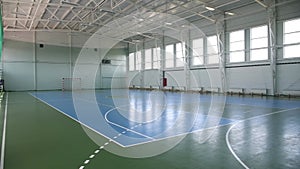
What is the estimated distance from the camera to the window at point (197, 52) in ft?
93.7

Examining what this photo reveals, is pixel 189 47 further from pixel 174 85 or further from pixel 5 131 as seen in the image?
pixel 5 131

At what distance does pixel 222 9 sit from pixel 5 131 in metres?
22.9

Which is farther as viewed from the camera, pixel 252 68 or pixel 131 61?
pixel 131 61

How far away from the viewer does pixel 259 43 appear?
2248 centimetres

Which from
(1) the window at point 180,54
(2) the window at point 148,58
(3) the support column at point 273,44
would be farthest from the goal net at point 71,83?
(3) the support column at point 273,44

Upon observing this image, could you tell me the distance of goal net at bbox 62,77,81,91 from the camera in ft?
125

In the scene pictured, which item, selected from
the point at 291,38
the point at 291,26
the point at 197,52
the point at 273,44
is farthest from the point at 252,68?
the point at 197,52

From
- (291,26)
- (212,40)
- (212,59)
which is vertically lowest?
(212,59)

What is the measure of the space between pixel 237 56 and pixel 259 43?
2660 millimetres

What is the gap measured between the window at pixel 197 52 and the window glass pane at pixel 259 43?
6584 millimetres

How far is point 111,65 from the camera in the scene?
140ft

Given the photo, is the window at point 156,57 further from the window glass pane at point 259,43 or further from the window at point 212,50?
the window glass pane at point 259,43

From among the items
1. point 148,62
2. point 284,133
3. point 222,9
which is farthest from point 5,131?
point 148,62

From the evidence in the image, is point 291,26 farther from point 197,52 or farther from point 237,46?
point 197,52
